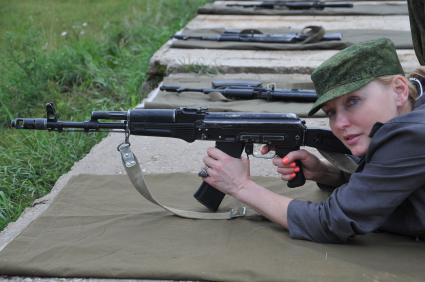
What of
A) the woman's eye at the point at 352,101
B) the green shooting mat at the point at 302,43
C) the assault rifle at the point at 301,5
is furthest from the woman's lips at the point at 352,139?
the assault rifle at the point at 301,5

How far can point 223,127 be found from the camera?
325cm

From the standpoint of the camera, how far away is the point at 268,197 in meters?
3.14

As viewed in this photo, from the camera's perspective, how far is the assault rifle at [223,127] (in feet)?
10.5

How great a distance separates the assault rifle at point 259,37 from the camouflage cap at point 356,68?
13.4 feet

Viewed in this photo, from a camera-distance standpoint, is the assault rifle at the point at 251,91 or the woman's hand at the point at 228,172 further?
the assault rifle at the point at 251,91

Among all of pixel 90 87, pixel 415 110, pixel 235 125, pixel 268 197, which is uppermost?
pixel 415 110

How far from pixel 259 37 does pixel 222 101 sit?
5.81 ft

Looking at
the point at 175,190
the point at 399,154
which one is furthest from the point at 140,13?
the point at 399,154

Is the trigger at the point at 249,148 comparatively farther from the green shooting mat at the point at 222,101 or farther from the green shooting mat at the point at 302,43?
the green shooting mat at the point at 302,43

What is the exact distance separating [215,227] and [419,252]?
93cm

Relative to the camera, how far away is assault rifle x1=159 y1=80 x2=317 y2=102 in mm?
5293

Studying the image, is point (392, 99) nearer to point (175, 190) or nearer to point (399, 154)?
point (399, 154)

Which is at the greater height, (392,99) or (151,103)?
(392,99)

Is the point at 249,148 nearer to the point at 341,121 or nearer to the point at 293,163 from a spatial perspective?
the point at 293,163
